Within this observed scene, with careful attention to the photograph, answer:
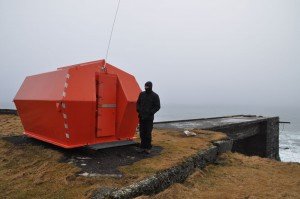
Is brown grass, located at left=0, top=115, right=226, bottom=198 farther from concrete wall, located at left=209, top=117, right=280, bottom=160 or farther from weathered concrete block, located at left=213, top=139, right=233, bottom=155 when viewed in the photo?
concrete wall, located at left=209, top=117, right=280, bottom=160

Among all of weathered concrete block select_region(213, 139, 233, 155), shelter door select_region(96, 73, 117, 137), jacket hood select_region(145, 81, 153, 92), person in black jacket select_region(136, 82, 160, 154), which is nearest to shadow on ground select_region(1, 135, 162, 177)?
person in black jacket select_region(136, 82, 160, 154)

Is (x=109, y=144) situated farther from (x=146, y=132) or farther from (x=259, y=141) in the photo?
(x=259, y=141)

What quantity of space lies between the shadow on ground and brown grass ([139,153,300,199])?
121 cm

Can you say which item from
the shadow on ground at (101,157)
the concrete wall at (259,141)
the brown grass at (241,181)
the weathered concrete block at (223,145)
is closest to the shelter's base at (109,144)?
the shadow on ground at (101,157)

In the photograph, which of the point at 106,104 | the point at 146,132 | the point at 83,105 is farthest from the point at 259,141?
the point at 83,105

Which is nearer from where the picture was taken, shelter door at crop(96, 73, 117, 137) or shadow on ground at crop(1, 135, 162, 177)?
shadow on ground at crop(1, 135, 162, 177)

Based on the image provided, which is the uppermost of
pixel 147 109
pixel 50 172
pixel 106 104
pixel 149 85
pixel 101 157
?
pixel 149 85

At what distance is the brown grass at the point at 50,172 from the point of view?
4660 millimetres

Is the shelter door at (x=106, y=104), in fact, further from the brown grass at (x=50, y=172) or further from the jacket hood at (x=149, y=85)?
the brown grass at (x=50, y=172)

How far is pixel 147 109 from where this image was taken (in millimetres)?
7227

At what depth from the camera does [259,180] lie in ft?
22.1

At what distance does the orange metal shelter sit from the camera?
6.80 metres

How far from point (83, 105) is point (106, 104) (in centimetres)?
79

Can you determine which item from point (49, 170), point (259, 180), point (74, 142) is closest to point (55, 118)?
point (74, 142)
